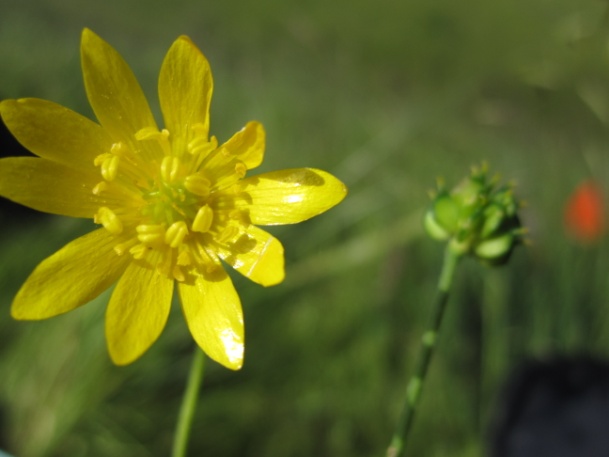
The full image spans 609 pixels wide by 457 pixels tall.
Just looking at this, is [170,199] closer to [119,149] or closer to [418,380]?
[119,149]

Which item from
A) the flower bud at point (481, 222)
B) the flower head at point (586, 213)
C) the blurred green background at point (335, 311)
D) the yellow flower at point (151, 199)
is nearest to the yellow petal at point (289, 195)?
the yellow flower at point (151, 199)

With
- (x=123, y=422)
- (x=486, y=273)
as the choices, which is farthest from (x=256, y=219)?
(x=486, y=273)

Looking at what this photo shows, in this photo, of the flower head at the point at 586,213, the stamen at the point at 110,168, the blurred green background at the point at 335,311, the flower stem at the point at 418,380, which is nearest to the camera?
the flower stem at the point at 418,380

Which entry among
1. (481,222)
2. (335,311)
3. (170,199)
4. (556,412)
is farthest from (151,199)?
(335,311)

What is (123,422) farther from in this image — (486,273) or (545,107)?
(545,107)

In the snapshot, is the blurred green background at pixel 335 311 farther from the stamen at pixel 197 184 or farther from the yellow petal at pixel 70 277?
the yellow petal at pixel 70 277

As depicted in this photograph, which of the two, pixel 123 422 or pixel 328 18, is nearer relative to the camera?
pixel 123 422
